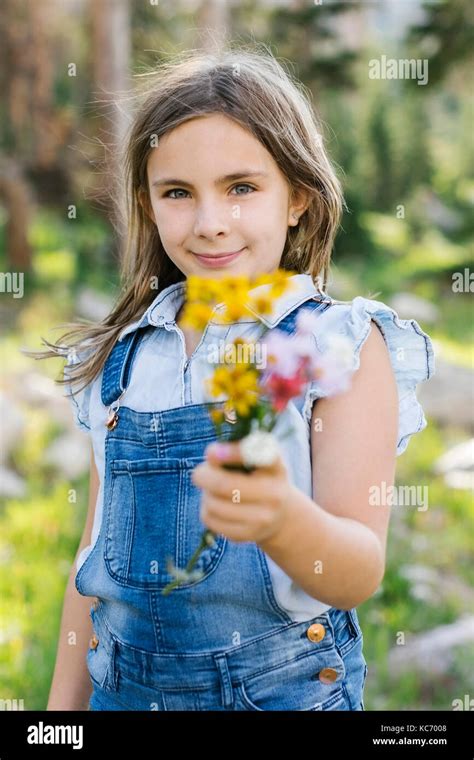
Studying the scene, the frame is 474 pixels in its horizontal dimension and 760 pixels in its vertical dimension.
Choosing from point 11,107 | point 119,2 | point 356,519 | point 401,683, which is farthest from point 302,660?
point 11,107

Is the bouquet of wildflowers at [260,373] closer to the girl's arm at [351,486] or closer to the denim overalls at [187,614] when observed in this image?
the girl's arm at [351,486]

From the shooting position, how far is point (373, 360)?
4.47 feet

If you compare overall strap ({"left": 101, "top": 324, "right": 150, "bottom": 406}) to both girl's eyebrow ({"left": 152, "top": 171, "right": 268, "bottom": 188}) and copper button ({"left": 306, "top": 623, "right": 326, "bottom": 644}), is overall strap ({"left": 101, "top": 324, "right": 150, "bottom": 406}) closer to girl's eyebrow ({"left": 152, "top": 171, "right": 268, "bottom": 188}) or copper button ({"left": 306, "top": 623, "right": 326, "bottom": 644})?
girl's eyebrow ({"left": 152, "top": 171, "right": 268, "bottom": 188})

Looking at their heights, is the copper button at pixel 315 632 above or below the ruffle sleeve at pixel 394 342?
below

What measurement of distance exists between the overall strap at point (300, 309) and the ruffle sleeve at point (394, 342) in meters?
0.01

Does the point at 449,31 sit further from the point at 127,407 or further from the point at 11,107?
the point at 127,407

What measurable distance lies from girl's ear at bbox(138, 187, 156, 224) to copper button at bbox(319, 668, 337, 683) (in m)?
0.79

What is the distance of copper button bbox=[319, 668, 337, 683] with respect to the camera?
1358 mm

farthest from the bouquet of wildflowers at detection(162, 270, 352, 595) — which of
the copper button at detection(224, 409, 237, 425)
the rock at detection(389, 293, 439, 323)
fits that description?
the rock at detection(389, 293, 439, 323)

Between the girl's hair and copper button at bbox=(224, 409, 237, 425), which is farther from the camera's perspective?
the girl's hair

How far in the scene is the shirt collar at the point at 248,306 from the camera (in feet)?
4.66

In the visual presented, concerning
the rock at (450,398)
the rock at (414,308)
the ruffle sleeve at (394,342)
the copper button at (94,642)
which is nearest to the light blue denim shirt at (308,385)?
the ruffle sleeve at (394,342)

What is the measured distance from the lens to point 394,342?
142cm

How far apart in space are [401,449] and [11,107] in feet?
21.5
